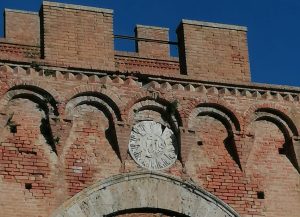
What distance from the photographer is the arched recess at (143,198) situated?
12.1m

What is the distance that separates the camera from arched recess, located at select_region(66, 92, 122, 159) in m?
12.7

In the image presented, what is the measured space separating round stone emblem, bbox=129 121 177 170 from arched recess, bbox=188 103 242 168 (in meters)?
0.51

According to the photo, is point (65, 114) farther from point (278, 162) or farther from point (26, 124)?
point (278, 162)

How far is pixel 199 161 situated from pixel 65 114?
2.16 metres

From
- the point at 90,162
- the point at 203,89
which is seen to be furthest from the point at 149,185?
the point at 203,89

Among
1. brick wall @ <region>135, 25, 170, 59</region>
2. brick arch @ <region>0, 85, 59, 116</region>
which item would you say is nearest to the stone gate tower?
brick arch @ <region>0, 85, 59, 116</region>

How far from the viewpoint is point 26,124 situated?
12.3 metres

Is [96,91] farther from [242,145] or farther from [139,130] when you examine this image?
[242,145]

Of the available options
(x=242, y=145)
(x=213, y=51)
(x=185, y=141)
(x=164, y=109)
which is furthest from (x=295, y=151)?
(x=164, y=109)

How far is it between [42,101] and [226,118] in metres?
2.89

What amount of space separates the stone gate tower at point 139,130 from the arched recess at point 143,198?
2cm

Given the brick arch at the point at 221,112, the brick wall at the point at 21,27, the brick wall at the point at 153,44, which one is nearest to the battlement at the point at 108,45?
the brick arch at the point at 221,112

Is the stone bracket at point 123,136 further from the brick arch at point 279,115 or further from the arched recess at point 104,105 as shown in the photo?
the brick arch at point 279,115

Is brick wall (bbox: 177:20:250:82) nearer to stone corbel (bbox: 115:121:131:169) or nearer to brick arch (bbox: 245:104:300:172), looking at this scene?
brick arch (bbox: 245:104:300:172)
